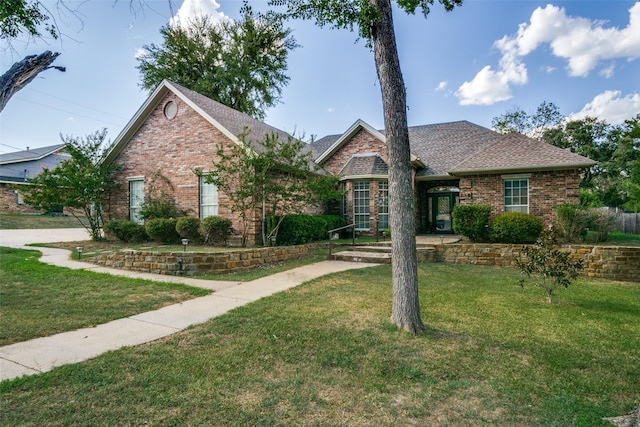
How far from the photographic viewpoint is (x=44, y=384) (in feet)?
9.51

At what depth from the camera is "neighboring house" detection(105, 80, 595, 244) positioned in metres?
12.8

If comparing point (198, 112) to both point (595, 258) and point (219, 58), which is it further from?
point (219, 58)

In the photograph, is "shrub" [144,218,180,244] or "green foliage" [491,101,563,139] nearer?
"shrub" [144,218,180,244]

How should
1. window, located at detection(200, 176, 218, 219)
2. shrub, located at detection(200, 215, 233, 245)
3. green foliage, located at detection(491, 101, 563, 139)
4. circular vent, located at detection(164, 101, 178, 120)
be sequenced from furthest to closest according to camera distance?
1. green foliage, located at detection(491, 101, 563, 139)
2. circular vent, located at detection(164, 101, 178, 120)
3. window, located at detection(200, 176, 218, 219)
4. shrub, located at detection(200, 215, 233, 245)

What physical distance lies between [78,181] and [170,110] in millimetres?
4402

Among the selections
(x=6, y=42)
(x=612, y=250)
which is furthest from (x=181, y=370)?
(x=612, y=250)

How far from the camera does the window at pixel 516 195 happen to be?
A: 13.3 metres

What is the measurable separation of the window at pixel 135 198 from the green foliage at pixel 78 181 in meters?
0.80

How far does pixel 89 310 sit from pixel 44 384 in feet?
7.93

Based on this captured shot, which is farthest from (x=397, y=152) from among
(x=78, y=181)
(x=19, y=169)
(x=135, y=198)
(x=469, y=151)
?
(x=19, y=169)

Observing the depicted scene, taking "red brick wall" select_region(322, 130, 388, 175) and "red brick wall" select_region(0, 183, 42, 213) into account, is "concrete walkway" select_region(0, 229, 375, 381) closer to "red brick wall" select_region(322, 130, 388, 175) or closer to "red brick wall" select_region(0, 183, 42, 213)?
"red brick wall" select_region(322, 130, 388, 175)

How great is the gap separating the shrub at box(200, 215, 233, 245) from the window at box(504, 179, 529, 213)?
1090 centimetres

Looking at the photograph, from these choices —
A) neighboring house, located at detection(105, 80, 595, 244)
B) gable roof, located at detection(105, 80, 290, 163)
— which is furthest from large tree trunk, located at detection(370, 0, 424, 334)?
gable roof, located at detection(105, 80, 290, 163)

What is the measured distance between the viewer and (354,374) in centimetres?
322
